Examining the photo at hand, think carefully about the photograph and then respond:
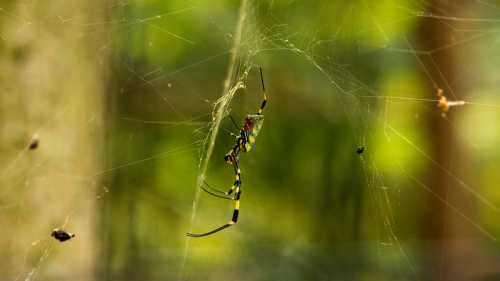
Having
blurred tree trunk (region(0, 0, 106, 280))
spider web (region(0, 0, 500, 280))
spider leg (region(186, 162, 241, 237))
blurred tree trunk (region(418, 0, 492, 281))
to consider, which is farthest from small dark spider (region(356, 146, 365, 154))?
blurred tree trunk (region(0, 0, 106, 280))

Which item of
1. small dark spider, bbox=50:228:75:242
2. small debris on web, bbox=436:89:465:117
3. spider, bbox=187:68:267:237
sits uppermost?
small debris on web, bbox=436:89:465:117

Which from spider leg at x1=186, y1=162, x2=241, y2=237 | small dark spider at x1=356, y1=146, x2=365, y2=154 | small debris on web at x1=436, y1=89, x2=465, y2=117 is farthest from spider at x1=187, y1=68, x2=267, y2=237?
small debris on web at x1=436, y1=89, x2=465, y2=117

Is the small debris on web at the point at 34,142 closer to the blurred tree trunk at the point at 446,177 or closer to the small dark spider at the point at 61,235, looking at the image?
the small dark spider at the point at 61,235

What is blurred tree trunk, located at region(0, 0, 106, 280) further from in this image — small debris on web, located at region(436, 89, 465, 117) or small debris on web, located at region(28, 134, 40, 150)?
small debris on web, located at region(436, 89, 465, 117)

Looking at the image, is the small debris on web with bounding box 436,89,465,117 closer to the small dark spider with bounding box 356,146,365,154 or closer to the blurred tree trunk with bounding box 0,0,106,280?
the small dark spider with bounding box 356,146,365,154

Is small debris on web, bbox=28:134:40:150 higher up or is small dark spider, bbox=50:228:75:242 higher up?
→ small debris on web, bbox=28:134:40:150

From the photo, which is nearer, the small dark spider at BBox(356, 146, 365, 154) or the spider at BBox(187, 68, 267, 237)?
the spider at BBox(187, 68, 267, 237)

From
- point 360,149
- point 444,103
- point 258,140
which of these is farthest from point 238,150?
point 444,103

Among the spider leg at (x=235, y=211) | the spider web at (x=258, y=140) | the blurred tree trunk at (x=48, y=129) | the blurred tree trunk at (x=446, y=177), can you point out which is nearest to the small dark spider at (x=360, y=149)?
the spider web at (x=258, y=140)
